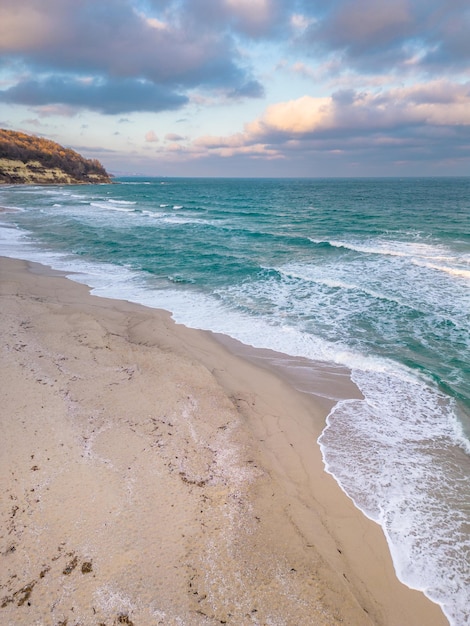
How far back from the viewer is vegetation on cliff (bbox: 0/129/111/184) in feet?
327

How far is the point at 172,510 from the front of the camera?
5.22 metres

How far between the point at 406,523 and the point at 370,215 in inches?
1720

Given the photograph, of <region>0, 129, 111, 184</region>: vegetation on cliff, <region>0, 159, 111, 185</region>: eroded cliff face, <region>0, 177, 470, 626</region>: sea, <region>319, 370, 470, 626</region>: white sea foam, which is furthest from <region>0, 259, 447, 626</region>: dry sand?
<region>0, 129, 111, 184</region>: vegetation on cliff

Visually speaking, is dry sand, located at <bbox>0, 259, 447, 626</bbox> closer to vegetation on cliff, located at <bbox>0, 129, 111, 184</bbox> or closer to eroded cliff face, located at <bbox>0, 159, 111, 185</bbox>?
eroded cliff face, located at <bbox>0, 159, 111, 185</bbox>

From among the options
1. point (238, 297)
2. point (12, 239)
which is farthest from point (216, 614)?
point (12, 239)

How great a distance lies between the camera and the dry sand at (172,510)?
13.6 feet

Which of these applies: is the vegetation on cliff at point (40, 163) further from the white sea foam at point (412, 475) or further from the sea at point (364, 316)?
the white sea foam at point (412, 475)

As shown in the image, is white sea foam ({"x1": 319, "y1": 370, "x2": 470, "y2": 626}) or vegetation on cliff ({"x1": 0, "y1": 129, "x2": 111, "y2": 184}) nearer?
white sea foam ({"x1": 319, "y1": 370, "x2": 470, "y2": 626})

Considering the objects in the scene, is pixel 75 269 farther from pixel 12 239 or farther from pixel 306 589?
pixel 306 589

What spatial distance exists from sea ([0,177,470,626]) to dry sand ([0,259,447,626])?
617 mm

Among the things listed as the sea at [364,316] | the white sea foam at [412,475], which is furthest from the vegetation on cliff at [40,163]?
the white sea foam at [412,475]

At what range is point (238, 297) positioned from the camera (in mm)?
16438

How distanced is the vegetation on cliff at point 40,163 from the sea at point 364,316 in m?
79.4

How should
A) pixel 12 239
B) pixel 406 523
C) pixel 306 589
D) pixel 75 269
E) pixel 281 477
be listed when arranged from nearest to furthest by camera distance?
pixel 306 589, pixel 406 523, pixel 281 477, pixel 75 269, pixel 12 239
